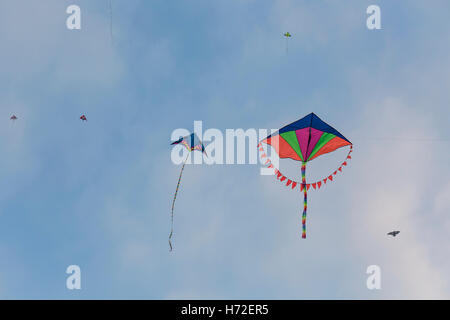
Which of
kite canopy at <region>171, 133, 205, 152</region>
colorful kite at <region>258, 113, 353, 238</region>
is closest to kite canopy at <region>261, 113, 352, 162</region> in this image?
colorful kite at <region>258, 113, 353, 238</region>

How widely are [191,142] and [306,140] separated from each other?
7.01 meters

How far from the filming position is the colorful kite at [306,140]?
2292cm

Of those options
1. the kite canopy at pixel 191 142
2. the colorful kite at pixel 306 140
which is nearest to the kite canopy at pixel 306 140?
the colorful kite at pixel 306 140

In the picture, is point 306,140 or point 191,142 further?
point 191,142

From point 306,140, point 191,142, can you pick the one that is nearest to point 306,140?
point 306,140

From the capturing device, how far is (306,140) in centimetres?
2356

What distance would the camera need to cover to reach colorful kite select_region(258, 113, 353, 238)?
22922 mm

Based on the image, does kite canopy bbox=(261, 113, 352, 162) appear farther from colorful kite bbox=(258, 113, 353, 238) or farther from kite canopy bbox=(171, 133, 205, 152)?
kite canopy bbox=(171, 133, 205, 152)

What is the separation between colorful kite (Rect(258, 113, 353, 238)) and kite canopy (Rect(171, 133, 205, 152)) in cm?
442

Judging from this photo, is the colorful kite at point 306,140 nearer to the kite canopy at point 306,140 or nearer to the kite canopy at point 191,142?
the kite canopy at point 306,140

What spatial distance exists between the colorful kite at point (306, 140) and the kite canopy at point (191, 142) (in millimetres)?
4420

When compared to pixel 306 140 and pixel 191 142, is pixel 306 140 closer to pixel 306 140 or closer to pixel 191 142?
pixel 306 140
